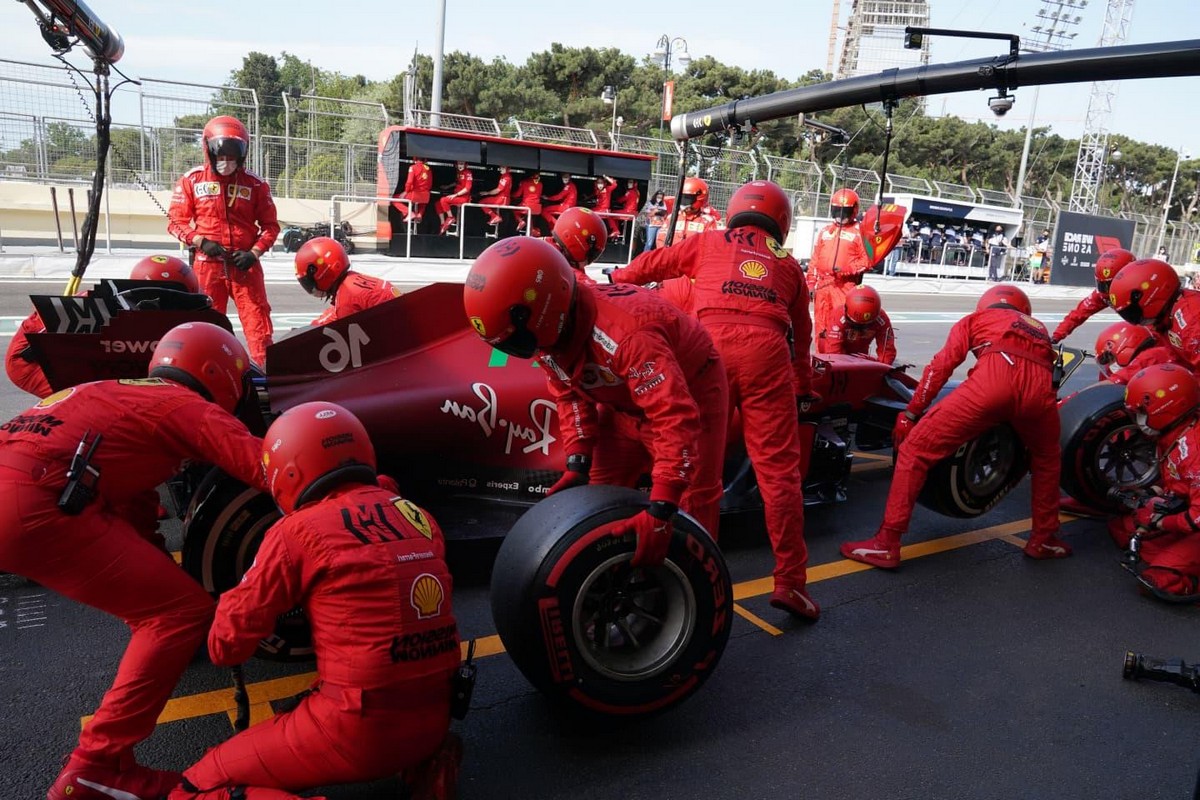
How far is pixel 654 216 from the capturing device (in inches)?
708

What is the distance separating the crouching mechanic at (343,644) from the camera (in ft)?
7.49

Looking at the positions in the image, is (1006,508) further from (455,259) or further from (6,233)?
(6,233)

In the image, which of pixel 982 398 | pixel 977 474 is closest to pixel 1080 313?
pixel 977 474

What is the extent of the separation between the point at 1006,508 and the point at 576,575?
4.54 metres

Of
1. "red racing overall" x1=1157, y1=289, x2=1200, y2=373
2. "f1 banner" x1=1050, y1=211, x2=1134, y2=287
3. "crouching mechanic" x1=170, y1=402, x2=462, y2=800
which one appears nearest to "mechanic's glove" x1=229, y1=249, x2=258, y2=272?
"crouching mechanic" x1=170, y1=402, x2=462, y2=800

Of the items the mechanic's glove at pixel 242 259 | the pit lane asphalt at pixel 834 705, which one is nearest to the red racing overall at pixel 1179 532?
the pit lane asphalt at pixel 834 705

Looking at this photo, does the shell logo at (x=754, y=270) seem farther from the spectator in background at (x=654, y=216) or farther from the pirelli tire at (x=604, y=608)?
the spectator in background at (x=654, y=216)

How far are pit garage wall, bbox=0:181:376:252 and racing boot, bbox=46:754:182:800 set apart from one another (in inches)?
573

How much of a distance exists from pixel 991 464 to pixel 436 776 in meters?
4.14

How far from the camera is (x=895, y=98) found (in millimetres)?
4188

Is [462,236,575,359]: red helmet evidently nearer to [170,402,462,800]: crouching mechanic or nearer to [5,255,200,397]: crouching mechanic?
[170,402,462,800]: crouching mechanic

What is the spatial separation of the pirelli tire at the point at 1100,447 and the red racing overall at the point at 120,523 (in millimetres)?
5215

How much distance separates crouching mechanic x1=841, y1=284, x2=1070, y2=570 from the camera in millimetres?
4734

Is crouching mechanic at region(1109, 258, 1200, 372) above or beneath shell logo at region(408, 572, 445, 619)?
above
